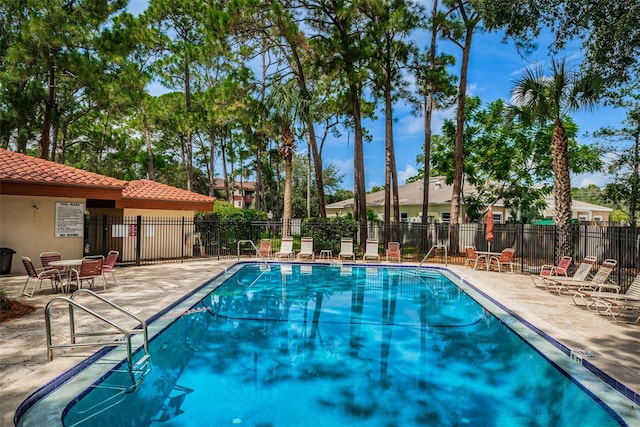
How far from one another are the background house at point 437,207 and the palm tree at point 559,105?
42.8 ft

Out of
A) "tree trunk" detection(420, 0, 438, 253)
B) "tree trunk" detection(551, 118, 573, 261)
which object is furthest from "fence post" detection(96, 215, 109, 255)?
"tree trunk" detection(551, 118, 573, 261)

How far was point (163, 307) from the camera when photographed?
25.4 ft

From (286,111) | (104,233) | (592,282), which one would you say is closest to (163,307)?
(104,233)

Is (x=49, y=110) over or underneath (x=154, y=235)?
over

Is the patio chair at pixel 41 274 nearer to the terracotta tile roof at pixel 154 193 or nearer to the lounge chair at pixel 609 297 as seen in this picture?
the terracotta tile roof at pixel 154 193

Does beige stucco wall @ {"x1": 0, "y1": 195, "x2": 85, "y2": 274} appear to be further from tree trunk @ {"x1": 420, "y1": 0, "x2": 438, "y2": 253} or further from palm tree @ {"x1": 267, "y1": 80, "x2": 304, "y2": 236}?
tree trunk @ {"x1": 420, "y1": 0, "x2": 438, "y2": 253}

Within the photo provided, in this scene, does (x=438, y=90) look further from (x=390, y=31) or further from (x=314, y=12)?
(x=314, y=12)

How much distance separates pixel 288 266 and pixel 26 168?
9.73 metres

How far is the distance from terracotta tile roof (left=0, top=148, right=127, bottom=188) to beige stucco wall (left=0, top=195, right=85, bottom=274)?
36.1 inches

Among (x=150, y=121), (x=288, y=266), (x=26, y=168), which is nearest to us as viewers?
(x=26, y=168)

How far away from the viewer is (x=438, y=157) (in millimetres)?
23453

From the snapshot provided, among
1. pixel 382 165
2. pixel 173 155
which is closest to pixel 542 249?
pixel 382 165

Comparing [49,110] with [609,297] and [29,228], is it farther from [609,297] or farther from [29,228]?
[609,297]

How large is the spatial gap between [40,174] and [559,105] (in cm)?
1692
